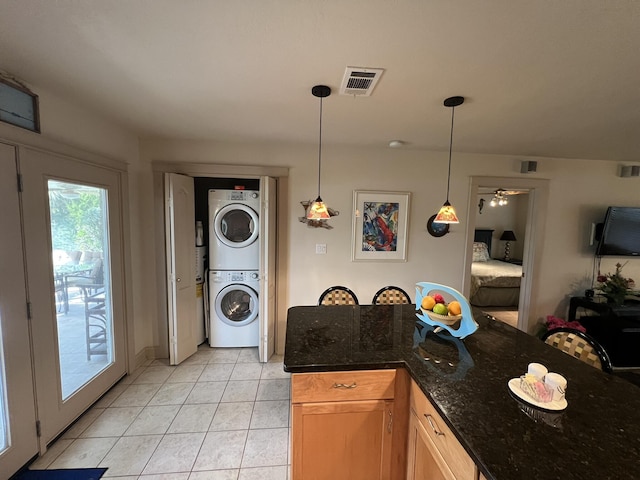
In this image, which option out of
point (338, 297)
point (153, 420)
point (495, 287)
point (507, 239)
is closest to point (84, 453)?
point (153, 420)

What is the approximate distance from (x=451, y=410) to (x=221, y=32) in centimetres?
181

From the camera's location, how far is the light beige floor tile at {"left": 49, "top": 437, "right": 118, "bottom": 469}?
171cm

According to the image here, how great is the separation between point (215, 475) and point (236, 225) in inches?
87.9

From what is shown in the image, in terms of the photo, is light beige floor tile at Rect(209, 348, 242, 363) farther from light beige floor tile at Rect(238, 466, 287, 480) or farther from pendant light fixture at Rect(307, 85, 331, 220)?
pendant light fixture at Rect(307, 85, 331, 220)

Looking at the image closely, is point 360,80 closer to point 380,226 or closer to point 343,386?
point 343,386

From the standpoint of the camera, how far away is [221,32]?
1185 millimetres

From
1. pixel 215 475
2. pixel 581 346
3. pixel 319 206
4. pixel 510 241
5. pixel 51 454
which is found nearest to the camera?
pixel 581 346

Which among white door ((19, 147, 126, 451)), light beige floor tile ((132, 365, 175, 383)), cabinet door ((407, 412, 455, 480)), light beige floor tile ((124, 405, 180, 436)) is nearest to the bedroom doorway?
cabinet door ((407, 412, 455, 480))

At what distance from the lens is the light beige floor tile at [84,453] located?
171 cm

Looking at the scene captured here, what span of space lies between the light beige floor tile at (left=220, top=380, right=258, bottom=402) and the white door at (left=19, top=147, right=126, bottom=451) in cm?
105

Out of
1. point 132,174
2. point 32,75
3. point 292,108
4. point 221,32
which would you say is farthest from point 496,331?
point 132,174

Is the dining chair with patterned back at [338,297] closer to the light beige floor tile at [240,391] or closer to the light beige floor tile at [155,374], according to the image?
the light beige floor tile at [240,391]

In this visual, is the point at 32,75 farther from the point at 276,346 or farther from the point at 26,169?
the point at 276,346

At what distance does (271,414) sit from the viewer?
2.18 meters
